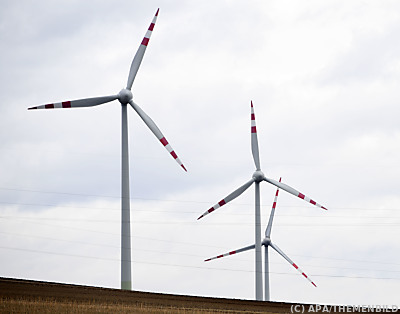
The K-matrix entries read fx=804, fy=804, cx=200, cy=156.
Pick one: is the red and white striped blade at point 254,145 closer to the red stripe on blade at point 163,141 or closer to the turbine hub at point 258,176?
the turbine hub at point 258,176

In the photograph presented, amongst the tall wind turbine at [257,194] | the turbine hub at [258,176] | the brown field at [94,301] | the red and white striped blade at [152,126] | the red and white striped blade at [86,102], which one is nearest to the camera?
the brown field at [94,301]

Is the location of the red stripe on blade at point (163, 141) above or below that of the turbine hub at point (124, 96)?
below

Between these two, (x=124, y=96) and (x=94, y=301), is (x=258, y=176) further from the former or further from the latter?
(x=94, y=301)

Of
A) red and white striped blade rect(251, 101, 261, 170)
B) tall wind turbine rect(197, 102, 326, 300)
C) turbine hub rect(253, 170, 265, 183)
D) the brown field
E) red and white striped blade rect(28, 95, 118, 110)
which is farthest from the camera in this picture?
red and white striped blade rect(251, 101, 261, 170)

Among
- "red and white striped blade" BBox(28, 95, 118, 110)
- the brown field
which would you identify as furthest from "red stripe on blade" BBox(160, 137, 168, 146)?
the brown field

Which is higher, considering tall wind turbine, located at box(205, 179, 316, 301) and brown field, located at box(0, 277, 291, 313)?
tall wind turbine, located at box(205, 179, 316, 301)

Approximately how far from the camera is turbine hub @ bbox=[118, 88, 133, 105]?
72875 millimetres

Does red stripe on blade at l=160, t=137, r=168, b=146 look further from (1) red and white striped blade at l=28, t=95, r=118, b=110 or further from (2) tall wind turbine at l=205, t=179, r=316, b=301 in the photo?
(2) tall wind turbine at l=205, t=179, r=316, b=301

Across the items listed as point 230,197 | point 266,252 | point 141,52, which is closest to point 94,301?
point 141,52

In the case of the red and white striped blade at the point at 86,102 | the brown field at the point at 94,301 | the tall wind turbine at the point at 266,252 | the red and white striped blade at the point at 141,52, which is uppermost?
the red and white striped blade at the point at 141,52

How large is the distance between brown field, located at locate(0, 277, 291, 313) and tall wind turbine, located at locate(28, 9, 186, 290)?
277 centimetres

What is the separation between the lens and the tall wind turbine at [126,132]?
67188mm

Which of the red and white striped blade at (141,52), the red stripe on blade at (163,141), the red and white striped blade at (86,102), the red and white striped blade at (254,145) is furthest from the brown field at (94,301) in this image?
the red and white striped blade at (254,145)

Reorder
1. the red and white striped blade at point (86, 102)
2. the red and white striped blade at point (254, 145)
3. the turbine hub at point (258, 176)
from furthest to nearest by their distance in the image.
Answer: the red and white striped blade at point (254, 145) < the turbine hub at point (258, 176) < the red and white striped blade at point (86, 102)
